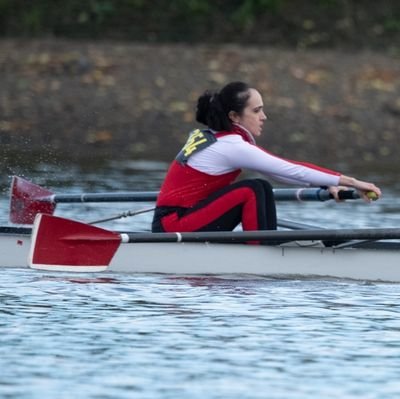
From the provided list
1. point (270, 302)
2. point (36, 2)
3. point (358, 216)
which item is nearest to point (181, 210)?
point (270, 302)

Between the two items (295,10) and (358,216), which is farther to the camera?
(295,10)

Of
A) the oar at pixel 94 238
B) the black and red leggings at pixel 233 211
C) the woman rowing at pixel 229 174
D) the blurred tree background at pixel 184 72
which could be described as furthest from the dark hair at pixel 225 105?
the blurred tree background at pixel 184 72

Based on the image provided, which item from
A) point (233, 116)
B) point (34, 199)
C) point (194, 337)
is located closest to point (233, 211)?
point (233, 116)

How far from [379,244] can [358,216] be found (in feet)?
16.2

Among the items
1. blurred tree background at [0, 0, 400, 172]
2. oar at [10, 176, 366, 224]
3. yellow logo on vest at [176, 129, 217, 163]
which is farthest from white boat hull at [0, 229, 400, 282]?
blurred tree background at [0, 0, 400, 172]

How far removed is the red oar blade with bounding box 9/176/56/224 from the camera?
1218cm

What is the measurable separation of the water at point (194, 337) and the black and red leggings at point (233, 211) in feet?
1.16

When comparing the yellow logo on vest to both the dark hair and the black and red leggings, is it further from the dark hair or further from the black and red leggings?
the black and red leggings

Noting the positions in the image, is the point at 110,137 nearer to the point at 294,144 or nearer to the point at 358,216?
the point at 294,144

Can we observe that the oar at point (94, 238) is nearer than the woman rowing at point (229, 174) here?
Yes

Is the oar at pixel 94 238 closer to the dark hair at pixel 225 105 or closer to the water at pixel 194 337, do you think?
the water at pixel 194 337

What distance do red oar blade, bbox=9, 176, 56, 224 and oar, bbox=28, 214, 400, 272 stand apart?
1.82 m

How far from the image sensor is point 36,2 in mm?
24953

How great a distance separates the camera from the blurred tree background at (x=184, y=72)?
71.2 ft
